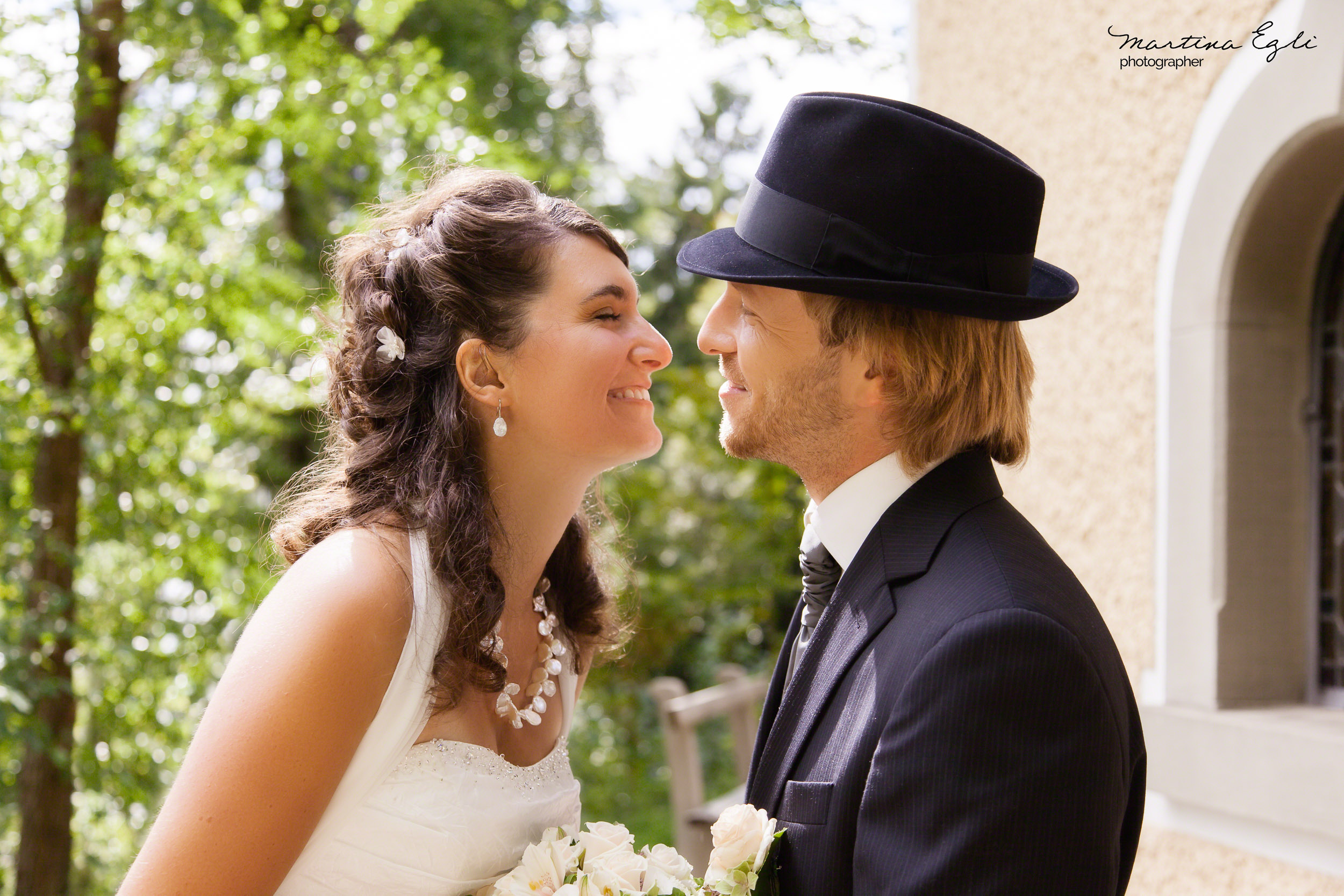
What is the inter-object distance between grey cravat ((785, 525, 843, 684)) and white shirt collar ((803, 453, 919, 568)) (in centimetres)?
7

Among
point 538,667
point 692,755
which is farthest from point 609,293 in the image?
point 692,755

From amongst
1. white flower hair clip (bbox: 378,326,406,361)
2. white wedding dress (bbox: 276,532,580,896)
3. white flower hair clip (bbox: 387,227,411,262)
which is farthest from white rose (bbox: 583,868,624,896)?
white flower hair clip (bbox: 387,227,411,262)

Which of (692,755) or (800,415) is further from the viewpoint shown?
(692,755)

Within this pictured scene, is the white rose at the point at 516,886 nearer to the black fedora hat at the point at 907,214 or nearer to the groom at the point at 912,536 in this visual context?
the groom at the point at 912,536

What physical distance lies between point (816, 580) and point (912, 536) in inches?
13.0

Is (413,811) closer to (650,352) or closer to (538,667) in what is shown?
(538,667)

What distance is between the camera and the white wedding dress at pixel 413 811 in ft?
7.31

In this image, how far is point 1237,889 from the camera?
3.29 meters

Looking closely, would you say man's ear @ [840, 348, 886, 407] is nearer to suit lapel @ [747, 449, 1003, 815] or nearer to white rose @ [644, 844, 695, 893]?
suit lapel @ [747, 449, 1003, 815]

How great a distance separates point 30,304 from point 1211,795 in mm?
5101

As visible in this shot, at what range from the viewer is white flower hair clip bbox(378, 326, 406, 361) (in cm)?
262

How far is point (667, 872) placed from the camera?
2.07 metres

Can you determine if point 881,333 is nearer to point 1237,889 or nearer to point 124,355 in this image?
point 1237,889

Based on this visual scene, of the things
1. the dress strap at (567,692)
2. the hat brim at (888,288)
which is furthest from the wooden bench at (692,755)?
the hat brim at (888,288)
